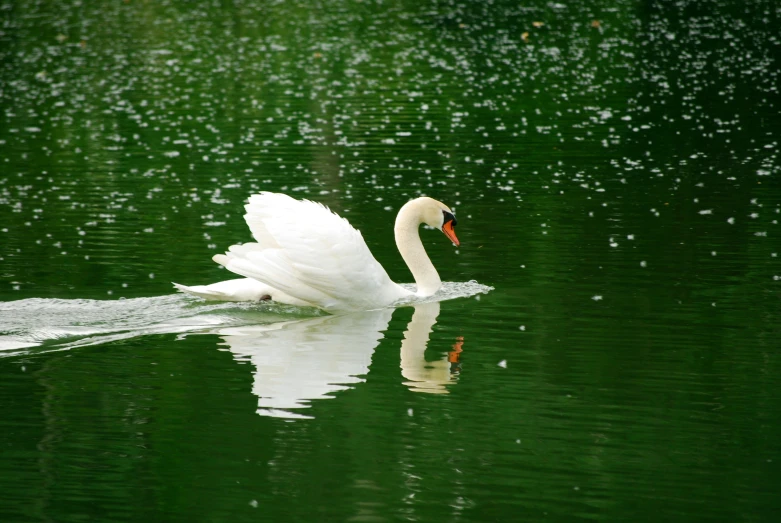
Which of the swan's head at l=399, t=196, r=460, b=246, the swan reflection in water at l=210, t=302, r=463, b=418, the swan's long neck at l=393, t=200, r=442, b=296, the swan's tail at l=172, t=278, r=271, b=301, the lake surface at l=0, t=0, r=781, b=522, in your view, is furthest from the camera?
the swan's head at l=399, t=196, r=460, b=246

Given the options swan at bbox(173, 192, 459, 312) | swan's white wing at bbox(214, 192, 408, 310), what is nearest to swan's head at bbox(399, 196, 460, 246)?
swan at bbox(173, 192, 459, 312)

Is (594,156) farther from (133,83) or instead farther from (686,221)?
(133,83)

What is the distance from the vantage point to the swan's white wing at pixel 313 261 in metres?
11.9

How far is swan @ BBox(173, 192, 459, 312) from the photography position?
1191 cm

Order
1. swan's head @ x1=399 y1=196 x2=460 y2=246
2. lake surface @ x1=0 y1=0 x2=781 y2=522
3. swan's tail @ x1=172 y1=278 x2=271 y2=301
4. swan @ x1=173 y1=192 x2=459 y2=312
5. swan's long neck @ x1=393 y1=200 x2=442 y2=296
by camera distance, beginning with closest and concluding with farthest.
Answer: lake surface @ x1=0 y1=0 x2=781 y2=522 → swan @ x1=173 y1=192 x2=459 y2=312 → swan's tail @ x1=172 y1=278 x2=271 y2=301 → swan's long neck @ x1=393 y1=200 x2=442 y2=296 → swan's head @ x1=399 y1=196 x2=460 y2=246

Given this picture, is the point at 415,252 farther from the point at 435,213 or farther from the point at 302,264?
the point at 302,264

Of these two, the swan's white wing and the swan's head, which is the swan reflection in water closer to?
the swan's white wing

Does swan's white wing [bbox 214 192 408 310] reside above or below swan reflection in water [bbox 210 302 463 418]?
above

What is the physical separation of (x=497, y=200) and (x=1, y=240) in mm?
6966

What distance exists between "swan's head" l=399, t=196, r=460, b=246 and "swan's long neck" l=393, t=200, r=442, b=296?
0.08ft

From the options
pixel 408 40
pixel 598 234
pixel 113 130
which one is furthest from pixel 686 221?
pixel 408 40

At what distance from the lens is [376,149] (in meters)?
23.6

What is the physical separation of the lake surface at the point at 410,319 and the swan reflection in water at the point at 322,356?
0.13ft

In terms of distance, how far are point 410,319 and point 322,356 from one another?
1.89 m
